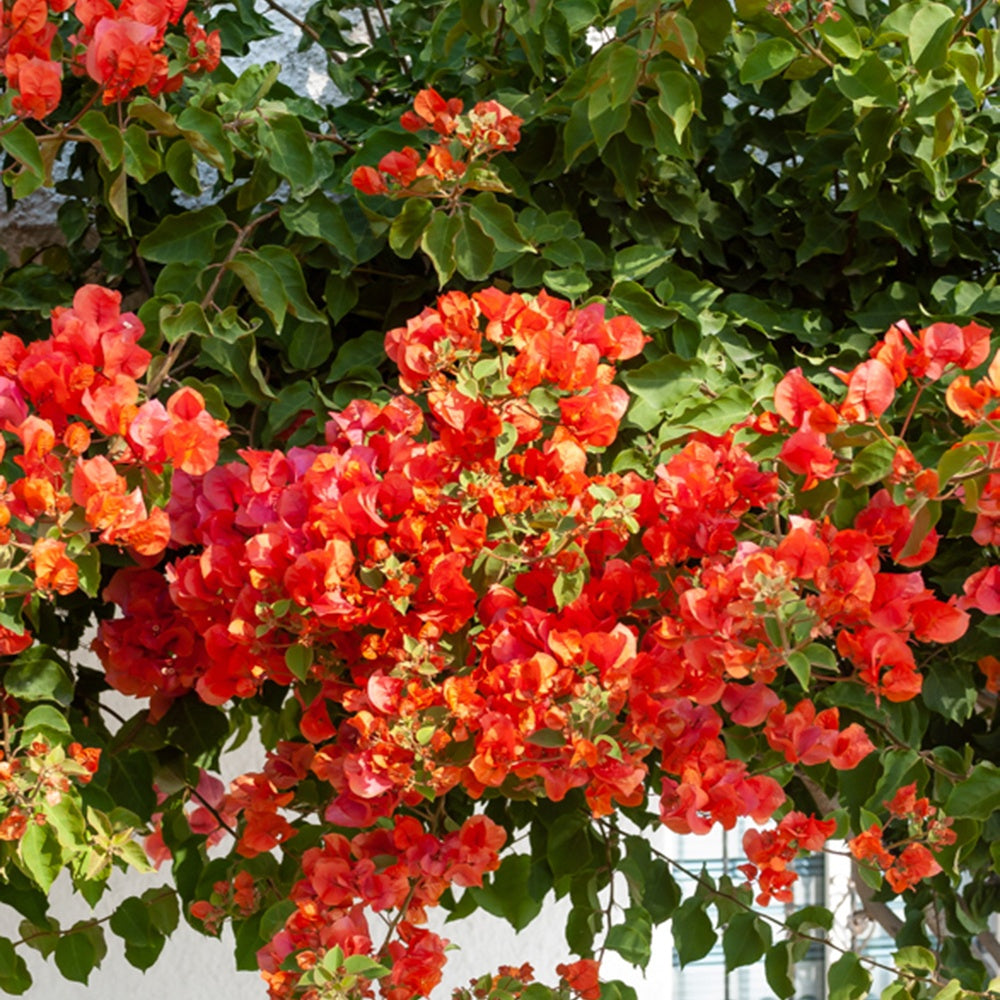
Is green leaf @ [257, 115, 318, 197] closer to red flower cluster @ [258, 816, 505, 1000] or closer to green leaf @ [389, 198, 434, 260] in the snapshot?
green leaf @ [389, 198, 434, 260]

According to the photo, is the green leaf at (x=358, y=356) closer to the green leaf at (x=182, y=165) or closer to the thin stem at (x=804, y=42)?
the green leaf at (x=182, y=165)

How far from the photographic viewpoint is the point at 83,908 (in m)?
1.85

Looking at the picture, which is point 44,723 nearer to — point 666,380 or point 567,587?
point 567,587

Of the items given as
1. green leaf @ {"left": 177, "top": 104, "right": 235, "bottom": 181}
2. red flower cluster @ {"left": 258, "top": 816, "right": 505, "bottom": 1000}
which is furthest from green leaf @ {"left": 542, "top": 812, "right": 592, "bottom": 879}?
green leaf @ {"left": 177, "top": 104, "right": 235, "bottom": 181}

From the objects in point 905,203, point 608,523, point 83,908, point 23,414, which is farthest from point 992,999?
point 83,908

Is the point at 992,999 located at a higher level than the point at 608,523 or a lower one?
lower

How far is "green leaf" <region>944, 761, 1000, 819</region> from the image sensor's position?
946 mm

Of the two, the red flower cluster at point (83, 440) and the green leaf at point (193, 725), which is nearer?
the red flower cluster at point (83, 440)

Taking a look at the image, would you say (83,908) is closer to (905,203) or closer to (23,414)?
(23,414)

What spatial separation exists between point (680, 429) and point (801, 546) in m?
0.24

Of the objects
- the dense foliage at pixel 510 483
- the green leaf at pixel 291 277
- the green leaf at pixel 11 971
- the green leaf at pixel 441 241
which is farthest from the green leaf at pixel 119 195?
the green leaf at pixel 11 971

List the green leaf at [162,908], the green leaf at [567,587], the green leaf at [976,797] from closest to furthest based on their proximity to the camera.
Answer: the green leaf at [567,587], the green leaf at [976,797], the green leaf at [162,908]

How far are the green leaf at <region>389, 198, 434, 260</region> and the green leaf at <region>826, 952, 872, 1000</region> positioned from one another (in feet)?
1.97

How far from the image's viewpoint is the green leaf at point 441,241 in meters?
0.99
